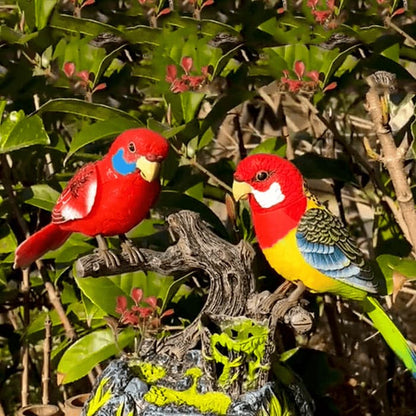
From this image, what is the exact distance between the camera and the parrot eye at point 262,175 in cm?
145

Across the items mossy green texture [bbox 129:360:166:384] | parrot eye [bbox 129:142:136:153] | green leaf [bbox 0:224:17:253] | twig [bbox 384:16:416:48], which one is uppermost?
parrot eye [bbox 129:142:136:153]

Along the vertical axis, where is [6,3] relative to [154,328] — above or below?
above

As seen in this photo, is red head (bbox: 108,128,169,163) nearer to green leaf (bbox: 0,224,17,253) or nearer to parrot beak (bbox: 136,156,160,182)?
parrot beak (bbox: 136,156,160,182)

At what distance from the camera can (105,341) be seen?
1.91 metres

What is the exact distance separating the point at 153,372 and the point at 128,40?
96 centimetres

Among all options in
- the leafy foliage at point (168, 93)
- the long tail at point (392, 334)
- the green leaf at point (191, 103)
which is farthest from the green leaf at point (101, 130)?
the long tail at point (392, 334)

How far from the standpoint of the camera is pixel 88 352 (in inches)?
75.0

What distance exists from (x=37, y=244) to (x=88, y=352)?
0.37 metres

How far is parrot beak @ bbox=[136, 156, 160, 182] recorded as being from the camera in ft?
4.75

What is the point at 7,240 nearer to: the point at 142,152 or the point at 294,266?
the point at 142,152

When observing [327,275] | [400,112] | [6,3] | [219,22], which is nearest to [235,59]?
[219,22]

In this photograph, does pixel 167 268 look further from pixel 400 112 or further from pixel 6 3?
pixel 6 3

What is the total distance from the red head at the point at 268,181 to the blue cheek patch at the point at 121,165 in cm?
19

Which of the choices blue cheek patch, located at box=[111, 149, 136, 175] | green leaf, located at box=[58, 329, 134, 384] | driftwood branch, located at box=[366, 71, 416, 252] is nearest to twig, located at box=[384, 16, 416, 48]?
driftwood branch, located at box=[366, 71, 416, 252]
